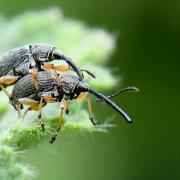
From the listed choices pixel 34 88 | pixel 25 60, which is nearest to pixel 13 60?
pixel 25 60

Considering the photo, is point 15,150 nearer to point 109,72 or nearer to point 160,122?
point 109,72

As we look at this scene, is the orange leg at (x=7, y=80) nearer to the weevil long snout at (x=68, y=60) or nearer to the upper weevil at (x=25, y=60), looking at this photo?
the upper weevil at (x=25, y=60)

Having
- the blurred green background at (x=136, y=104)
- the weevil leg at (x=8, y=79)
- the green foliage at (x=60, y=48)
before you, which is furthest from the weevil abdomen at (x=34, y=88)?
the blurred green background at (x=136, y=104)

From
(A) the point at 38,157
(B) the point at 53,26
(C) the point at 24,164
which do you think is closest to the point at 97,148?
(A) the point at 38,157

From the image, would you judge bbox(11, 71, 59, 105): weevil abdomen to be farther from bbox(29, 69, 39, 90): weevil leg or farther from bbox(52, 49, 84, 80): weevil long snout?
bbox(52, 49, 84, 80): weevil long snout

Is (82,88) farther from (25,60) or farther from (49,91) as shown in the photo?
(25,60)

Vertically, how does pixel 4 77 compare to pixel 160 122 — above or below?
below
